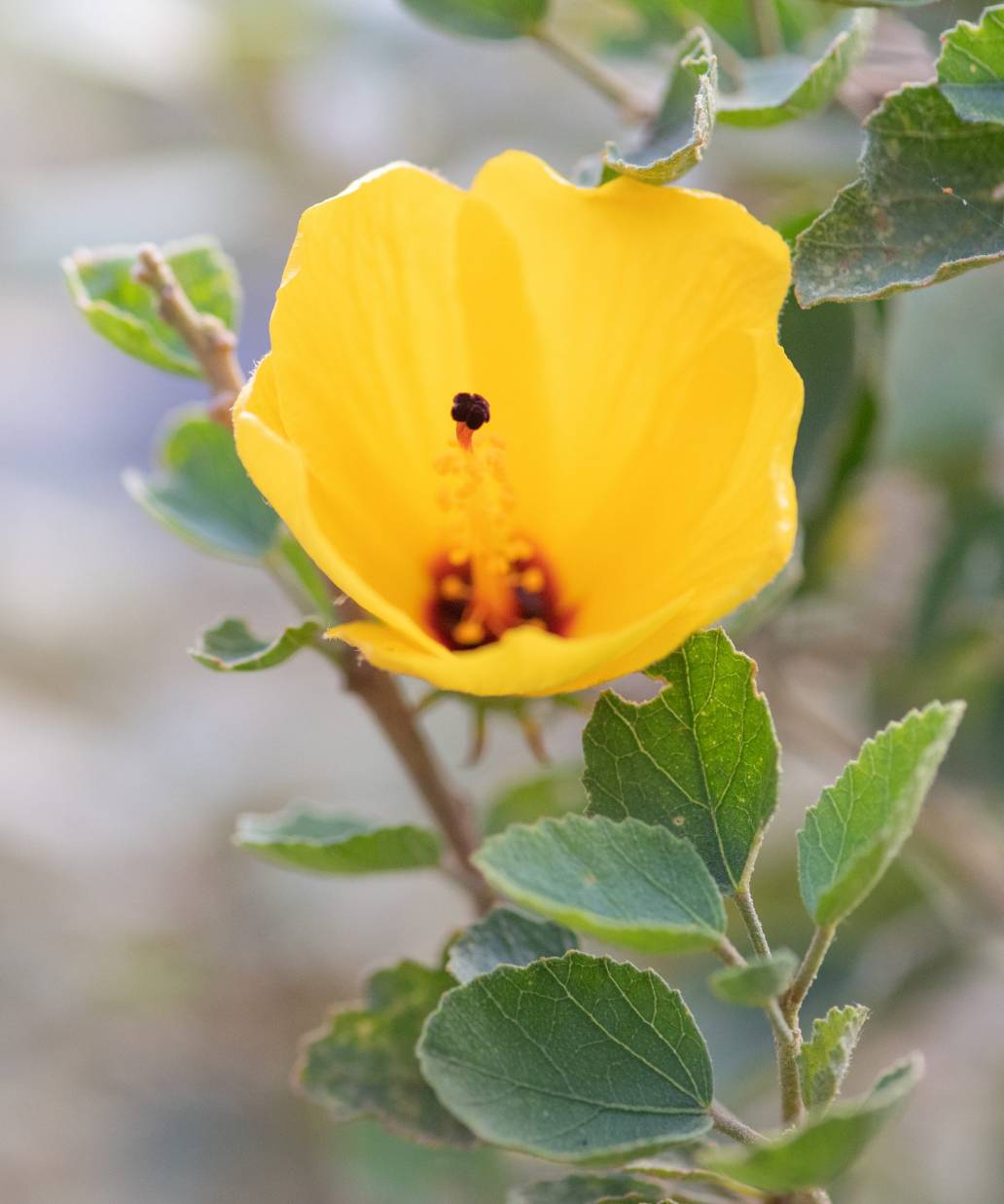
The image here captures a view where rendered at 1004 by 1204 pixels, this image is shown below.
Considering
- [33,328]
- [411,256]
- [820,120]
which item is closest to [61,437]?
[33,328]

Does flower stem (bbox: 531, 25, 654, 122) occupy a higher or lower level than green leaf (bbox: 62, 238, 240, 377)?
higher

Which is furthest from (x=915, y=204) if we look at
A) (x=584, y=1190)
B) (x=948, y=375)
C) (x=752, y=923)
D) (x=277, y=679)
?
(x=277, y=679)

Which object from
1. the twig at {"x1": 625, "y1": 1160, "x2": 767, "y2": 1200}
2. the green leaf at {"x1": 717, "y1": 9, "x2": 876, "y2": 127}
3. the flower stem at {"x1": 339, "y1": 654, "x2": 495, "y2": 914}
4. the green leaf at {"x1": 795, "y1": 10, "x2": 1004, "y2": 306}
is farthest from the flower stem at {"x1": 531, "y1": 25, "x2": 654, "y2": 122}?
the twig at {"x1": 625, "y1": 1160, "x2": 767, "y2": 1200}

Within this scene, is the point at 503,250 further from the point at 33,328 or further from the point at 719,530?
the point at 33,328

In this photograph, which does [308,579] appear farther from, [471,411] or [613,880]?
[613,880]

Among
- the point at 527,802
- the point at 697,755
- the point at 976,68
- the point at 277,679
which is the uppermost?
the point at 976,68

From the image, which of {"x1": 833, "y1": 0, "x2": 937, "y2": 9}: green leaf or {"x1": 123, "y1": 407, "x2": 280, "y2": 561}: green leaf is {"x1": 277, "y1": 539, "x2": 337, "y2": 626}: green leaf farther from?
{"x1": 833, "y1": 0, "x2": 937, "y2": 9}: green leaf
